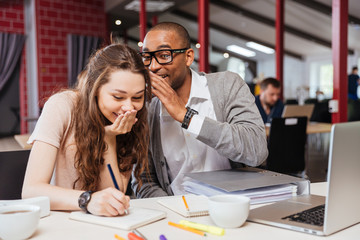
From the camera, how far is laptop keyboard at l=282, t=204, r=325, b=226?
940 millimetres

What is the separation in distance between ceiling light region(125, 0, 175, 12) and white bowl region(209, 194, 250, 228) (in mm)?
6904

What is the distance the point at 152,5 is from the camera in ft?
24.7

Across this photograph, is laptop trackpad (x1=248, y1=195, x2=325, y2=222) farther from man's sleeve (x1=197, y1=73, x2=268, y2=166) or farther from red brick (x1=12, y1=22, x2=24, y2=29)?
red brick (x1=12, y1=22, x2=24, y2=29)

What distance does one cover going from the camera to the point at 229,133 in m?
1.43

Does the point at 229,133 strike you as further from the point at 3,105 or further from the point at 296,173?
the point at 3,105

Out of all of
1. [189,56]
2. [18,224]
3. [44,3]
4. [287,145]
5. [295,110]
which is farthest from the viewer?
[44,3]

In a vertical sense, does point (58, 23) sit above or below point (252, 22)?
below

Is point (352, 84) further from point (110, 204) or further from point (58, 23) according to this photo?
point (58, 23)

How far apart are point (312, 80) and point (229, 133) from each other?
15.2m

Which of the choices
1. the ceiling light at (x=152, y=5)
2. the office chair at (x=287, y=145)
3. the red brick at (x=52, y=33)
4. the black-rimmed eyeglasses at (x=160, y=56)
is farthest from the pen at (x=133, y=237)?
the red brick at (x=52, y=33)

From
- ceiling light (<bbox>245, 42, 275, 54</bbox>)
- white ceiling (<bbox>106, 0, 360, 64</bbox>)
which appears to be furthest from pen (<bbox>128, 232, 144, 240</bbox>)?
ceiling light (<bbox>245, 42, 275, 54</bbox>)

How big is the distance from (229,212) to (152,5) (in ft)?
23.5

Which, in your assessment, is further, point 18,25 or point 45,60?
point 18,25

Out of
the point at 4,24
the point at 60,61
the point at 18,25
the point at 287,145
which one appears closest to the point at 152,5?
the point at 60,61
